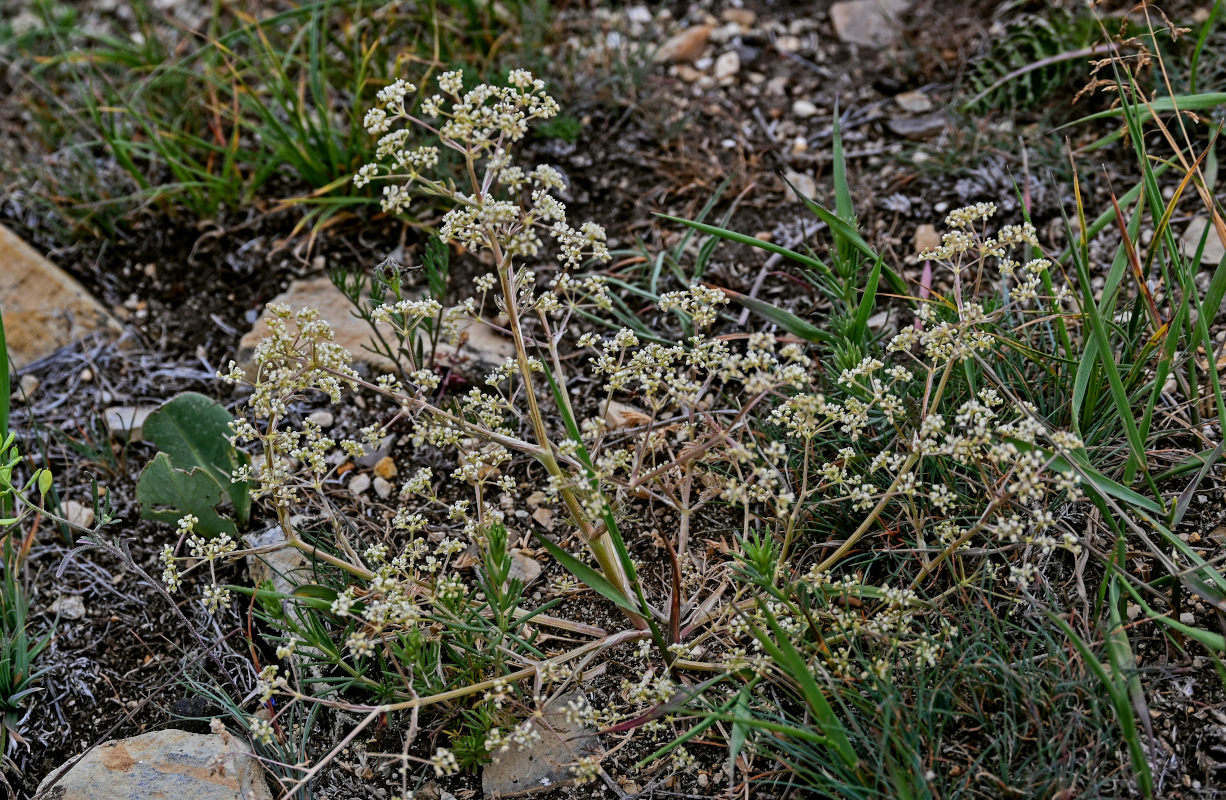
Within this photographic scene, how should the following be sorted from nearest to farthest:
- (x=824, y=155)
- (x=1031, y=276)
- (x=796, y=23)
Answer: (x=1031, y=276) < (x=824, y=155) < (x=796, y=23)

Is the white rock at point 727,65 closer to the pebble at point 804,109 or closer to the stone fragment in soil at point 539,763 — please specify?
the pebble at point 804,109

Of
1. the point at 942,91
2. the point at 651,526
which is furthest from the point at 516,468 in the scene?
the point at 942,91

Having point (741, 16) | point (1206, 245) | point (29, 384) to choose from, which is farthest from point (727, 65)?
point (29, 384)

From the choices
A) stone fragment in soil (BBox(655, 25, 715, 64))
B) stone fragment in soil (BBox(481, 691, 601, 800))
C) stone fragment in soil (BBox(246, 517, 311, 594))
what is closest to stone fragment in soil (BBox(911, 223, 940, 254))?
stone fragment in soil (BBox(655, 25, 715, 64))

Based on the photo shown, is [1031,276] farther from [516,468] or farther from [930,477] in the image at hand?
[516,468]

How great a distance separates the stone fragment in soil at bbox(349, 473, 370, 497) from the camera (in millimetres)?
3047

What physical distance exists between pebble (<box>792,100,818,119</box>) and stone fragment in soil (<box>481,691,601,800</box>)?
264cm

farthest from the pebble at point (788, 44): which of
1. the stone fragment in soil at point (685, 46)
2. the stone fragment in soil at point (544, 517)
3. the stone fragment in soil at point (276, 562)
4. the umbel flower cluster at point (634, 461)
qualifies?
the stone fragment in soil at point (276, 562)

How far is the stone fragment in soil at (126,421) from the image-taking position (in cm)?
328

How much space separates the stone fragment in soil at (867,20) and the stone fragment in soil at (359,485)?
2782 millimetres

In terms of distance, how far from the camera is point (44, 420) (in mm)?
3391

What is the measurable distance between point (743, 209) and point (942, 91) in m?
1.00

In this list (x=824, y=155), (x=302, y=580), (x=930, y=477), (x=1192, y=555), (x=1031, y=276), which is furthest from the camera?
(x=824, y=155)

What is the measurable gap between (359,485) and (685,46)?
7.90 ft
